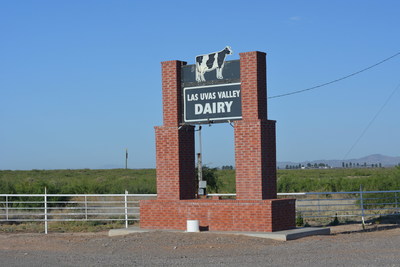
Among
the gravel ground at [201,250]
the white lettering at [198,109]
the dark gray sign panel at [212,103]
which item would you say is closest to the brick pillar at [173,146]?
the dark gray sign panel at [212,103]

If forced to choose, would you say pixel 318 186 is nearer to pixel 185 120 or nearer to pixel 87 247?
pixel 185 120

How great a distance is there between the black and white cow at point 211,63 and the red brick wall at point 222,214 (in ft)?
12.2

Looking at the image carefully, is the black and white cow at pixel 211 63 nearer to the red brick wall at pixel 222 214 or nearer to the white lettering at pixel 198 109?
the white lettering at pixel 198 109

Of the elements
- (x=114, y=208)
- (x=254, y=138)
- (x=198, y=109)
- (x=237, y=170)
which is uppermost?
(x=198, y=109)

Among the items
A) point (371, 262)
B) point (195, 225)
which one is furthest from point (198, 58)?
point (371, 262)

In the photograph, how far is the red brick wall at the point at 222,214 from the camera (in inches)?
725

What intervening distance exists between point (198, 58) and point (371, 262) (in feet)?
28.8

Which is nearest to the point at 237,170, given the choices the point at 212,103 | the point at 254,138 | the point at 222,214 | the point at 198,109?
Result: the point at 254,138

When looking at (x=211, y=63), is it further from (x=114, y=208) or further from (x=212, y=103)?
(x=114, y=208)

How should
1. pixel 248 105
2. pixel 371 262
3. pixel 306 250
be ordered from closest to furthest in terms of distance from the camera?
1. pixel 371 262
2. pixel 306 250
3. pixel 248 105

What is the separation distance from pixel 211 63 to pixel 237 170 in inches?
130

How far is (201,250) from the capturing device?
16.5 meters

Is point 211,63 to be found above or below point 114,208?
above

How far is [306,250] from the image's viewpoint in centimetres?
1587
